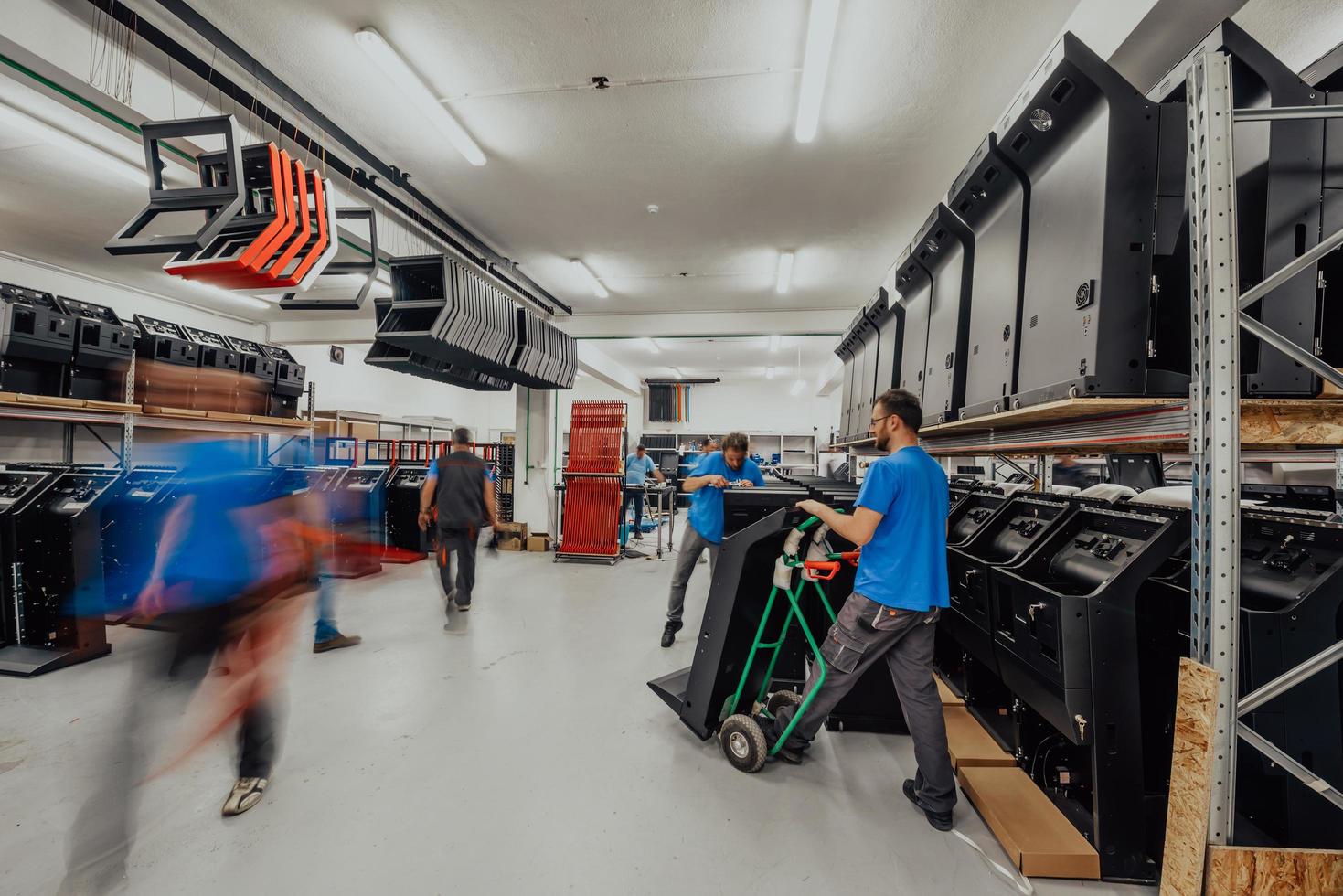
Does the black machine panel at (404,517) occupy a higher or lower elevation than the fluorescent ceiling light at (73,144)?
lower

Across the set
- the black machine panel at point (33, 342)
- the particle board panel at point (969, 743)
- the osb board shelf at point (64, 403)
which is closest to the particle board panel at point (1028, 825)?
the particle board panel at point (969, 743)

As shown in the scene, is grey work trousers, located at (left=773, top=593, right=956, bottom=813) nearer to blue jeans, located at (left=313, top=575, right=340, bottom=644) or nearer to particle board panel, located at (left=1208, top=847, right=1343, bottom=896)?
particle board panel, located at (left=1208, top=847, right=1343, bottom=896)

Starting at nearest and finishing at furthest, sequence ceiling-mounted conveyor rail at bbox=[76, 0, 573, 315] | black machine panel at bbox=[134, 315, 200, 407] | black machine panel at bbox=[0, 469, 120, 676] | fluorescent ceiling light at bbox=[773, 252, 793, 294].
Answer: ceiling-mounted conveyor rail at bbox=[76, 0, 573, 315], black machine panel at bbox=[0, 469, 120, 676], black machine panel at bbox=[134, 315, 200, 407], fluorescent ceiling light at bbox=[773, 252, 793, 294]

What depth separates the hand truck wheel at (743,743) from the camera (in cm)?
262

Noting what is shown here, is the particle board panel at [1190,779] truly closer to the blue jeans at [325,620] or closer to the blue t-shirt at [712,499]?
the blue t-shirt at [712,499]

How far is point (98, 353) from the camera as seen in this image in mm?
4707

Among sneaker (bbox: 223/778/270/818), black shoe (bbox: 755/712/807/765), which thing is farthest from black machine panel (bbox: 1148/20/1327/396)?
sneaker (bbox: 223/778/270/818)

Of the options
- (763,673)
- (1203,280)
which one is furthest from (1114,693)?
(763,673)

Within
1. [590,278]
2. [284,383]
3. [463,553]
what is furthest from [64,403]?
[590,278]

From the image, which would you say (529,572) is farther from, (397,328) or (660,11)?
(660,11)

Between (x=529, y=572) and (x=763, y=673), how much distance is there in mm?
4646

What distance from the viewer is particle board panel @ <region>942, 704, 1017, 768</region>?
257cm

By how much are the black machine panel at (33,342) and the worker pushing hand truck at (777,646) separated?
579 cm

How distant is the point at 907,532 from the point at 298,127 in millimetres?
4440
